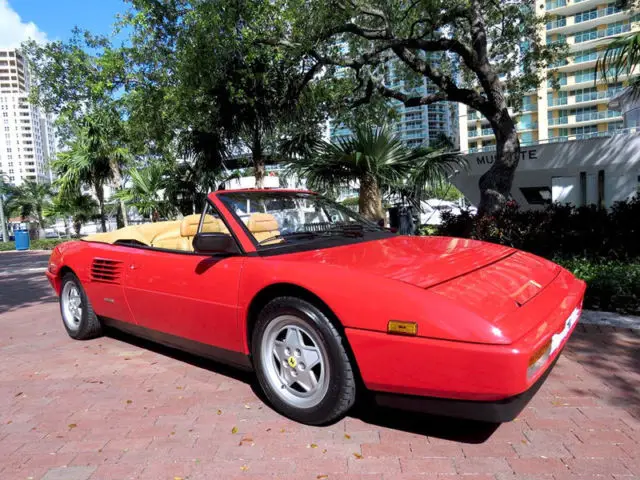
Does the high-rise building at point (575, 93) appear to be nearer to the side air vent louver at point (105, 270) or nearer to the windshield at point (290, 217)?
the windshield at point (290, 217)

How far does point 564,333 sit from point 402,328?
107 centimetres

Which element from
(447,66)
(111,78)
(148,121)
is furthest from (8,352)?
(447,66)

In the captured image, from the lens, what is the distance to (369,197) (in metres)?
7.69

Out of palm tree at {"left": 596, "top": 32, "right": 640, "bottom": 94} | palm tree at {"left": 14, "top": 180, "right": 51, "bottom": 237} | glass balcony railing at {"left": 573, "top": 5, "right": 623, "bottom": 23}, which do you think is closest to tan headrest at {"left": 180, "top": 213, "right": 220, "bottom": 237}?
palm tree at {"left": 596, "top": 32, "right": 640, "bottom": 94}

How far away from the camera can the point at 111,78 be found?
10828mm

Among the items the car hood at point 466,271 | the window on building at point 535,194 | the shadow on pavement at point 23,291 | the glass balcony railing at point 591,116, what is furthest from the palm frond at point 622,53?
the glass balcony railing at point 591,116

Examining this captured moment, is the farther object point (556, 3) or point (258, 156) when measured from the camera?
point (556, 3)

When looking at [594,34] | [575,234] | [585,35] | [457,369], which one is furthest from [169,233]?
[585,35]

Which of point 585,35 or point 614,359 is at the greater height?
point 585,35

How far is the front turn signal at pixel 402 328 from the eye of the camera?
2.19 m

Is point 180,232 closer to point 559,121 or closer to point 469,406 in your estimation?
point 469,406

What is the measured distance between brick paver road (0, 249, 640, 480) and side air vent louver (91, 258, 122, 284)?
0.81 meters

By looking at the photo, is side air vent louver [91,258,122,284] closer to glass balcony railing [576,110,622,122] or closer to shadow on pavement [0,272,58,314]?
shadow on pavement [0,272,58,314]

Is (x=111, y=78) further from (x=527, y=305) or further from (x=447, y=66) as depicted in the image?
(x=527, y=305)
